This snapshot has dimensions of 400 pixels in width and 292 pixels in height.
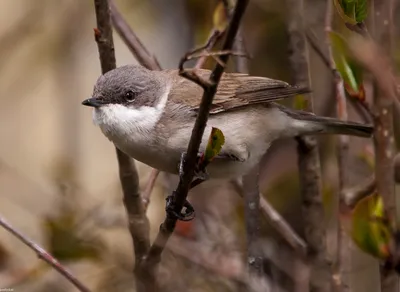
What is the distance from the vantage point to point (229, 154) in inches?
119

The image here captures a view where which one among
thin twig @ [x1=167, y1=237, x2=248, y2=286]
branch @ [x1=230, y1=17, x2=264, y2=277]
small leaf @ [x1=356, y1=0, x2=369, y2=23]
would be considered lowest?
thin twig @ [x1=167, y1=237, x2=248, y2=286]

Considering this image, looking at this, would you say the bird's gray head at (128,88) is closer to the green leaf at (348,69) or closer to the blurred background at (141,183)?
the blurred background at (141,183)

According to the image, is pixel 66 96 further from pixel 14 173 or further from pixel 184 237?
pixel 184 237

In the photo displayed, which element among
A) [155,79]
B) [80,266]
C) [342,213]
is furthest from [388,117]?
[80,266]

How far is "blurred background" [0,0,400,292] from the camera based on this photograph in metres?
3.04

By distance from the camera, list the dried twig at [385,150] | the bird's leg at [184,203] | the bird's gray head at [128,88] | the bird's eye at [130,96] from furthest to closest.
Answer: the bird's eye at [130,96]
the bird's gray head at [128,88]
the bird's leg at [184,203]
the dried twig at [385,150]

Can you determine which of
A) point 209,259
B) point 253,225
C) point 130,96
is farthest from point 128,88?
point 209,259

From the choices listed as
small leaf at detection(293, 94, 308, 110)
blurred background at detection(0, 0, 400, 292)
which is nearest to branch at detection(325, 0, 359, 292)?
blurred background at detection(0, 0, 400, 292)

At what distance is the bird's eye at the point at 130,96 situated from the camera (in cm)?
299

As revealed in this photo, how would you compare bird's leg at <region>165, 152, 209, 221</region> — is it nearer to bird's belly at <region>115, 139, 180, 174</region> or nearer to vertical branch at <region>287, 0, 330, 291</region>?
bird's belly at <region>115, 139, 180, 174</region>

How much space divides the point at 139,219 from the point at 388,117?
46.7 inches

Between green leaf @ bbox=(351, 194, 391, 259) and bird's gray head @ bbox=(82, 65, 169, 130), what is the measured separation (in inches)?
40.1

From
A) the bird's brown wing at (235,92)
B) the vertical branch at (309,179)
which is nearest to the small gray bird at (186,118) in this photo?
the bird's brown wing at (235,92)

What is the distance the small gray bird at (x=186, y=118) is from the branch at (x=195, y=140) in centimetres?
42
